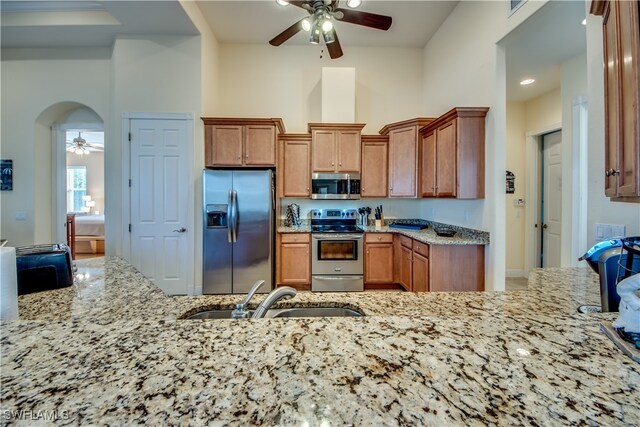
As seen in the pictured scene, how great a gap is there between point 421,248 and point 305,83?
3154 mm

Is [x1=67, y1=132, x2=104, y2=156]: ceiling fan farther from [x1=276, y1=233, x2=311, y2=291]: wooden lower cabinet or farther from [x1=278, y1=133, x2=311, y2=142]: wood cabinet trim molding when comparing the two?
[x1=276, y1=233, x2=311, y2=291]: wooden lower cabinet

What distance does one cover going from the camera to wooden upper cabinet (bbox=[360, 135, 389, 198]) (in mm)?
4078

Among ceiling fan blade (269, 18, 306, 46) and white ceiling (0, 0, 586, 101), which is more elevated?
white ceiling (0, 0, 586, 101)

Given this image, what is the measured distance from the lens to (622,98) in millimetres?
1062

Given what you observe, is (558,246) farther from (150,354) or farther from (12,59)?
(12,59)

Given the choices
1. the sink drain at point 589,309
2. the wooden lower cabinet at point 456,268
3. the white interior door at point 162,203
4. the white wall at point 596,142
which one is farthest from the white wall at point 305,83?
the sink drain at point 589,309

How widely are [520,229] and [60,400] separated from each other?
5501 millimetres

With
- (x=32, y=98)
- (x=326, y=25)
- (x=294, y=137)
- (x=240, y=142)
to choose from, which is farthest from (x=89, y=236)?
(x=326, y=25)

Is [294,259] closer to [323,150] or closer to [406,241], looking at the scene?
[406,241]

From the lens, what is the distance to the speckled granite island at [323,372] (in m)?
0.43

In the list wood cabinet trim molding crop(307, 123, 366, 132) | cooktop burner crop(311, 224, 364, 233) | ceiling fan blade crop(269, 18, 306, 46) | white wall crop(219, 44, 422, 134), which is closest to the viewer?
ceiling fan blade crop(269, 18, 306, 46)

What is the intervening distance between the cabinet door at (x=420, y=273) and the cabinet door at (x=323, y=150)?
1.76 meters

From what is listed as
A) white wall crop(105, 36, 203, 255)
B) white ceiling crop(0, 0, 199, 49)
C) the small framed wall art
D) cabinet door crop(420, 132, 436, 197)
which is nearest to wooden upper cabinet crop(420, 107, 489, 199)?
cabinet door crop(420, 132, 436, 197)

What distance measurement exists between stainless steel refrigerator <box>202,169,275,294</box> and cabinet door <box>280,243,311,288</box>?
239 mm
